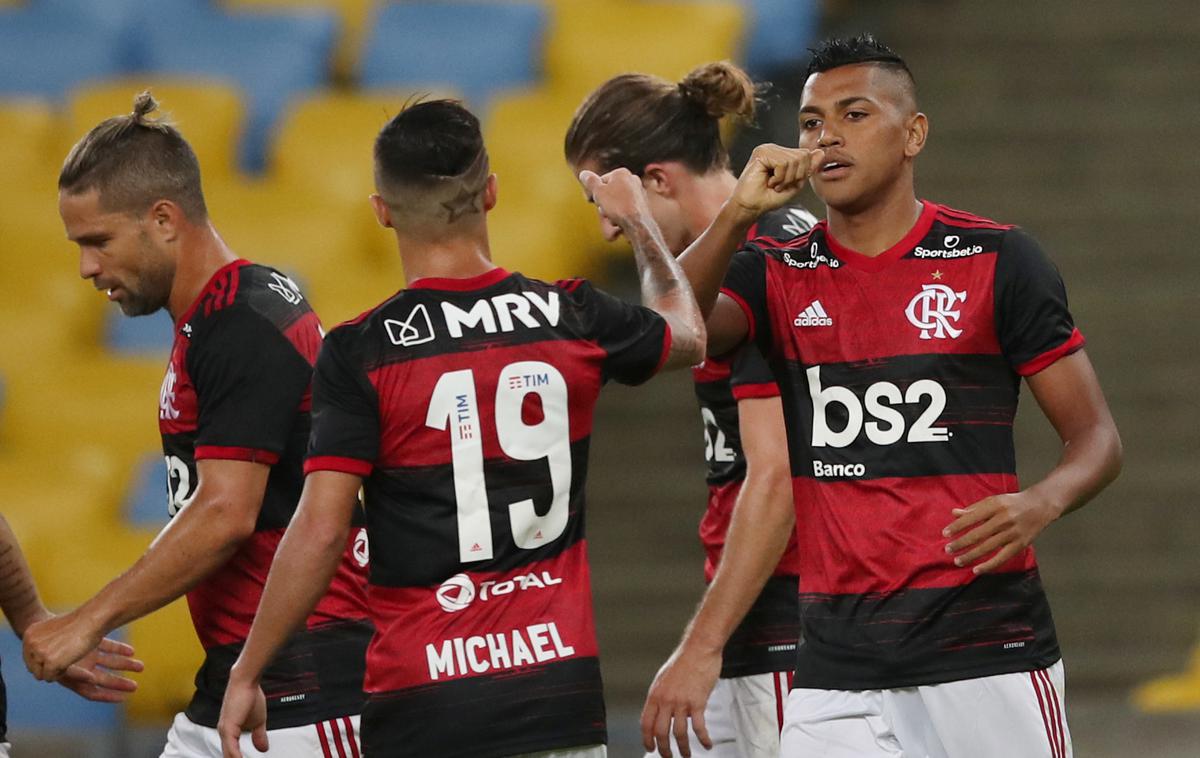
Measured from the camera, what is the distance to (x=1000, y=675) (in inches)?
159

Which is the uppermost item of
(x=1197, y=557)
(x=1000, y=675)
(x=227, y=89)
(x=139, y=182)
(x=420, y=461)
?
(x=227, y=89)

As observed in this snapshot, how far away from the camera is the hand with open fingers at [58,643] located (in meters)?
4.05

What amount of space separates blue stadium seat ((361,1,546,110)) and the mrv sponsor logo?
5624mm

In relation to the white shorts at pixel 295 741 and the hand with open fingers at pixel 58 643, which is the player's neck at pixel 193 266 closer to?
the hand with open fingers at pixel 58 643

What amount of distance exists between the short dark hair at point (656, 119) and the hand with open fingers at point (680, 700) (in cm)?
131

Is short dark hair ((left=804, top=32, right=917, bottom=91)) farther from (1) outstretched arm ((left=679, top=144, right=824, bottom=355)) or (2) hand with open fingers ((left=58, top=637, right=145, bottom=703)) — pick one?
(2) hand with open fingers ((left=58, top=637, right=145, bottom=703))

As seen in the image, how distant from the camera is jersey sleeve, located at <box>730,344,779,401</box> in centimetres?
455

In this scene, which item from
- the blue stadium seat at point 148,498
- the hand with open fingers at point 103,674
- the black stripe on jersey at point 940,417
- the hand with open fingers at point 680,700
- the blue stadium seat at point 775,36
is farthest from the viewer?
the blue stadium seat at point 775,36

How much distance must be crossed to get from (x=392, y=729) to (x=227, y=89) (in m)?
6.29

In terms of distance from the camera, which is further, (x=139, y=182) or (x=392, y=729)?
(x=139, y=182)

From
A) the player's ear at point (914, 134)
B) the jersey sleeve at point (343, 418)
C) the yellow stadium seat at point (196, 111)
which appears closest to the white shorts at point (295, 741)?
the jersey sleeve at point (343, 418)

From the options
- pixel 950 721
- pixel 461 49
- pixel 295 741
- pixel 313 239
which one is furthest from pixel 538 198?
pixel 950 721

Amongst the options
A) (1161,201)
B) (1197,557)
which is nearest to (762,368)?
(1197,557)

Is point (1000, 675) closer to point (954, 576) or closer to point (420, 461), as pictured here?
point (954, 576)
